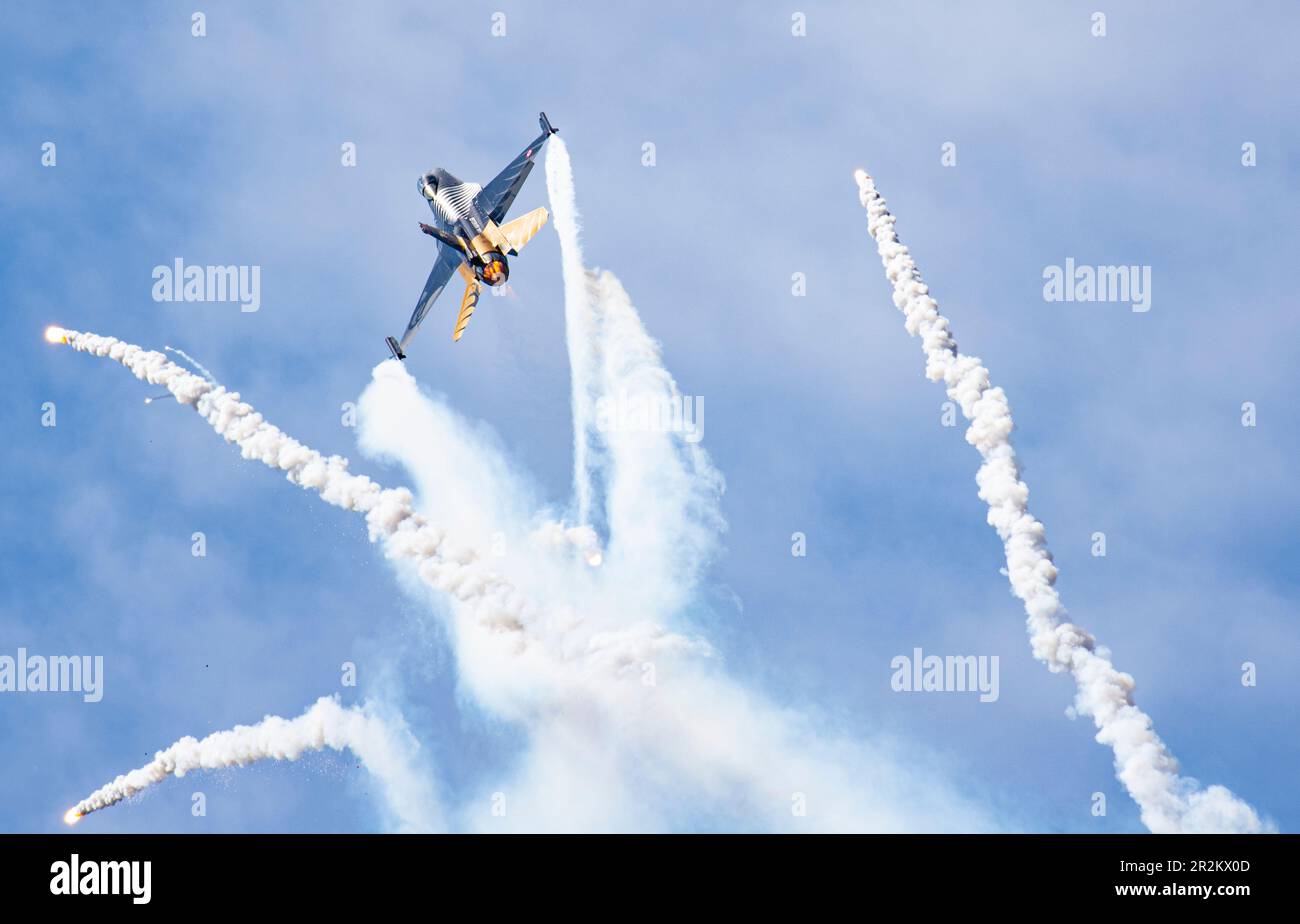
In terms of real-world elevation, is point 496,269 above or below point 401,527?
above

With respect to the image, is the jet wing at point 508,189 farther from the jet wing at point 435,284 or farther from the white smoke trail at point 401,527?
the white smoke trail at point 401,527

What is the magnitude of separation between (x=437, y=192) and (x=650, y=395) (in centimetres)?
2286

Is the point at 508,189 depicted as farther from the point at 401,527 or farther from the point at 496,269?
the point at 401,527

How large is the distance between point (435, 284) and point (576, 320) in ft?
44.1

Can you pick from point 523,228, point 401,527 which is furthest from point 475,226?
point 401,527

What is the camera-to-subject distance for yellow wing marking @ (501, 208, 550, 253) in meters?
152

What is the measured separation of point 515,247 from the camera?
500 feet

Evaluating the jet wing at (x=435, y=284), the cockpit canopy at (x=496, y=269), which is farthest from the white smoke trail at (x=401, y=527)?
the cockpit canopy at (x=496, y=269)

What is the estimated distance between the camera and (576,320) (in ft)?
507
